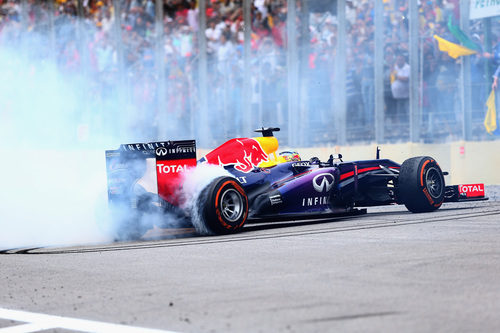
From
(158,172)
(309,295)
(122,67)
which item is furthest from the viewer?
(122,67)

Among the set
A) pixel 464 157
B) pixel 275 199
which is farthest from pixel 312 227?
pixel 464 157

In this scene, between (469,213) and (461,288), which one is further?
(469,213)

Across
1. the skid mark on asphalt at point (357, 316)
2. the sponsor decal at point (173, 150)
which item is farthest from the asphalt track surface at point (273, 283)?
the sponsor decal at point (173, 150)

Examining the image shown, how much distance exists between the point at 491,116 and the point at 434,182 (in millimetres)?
6348

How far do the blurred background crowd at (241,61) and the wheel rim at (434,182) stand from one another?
6207mm

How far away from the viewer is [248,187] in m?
11.6

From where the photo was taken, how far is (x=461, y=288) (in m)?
5.70

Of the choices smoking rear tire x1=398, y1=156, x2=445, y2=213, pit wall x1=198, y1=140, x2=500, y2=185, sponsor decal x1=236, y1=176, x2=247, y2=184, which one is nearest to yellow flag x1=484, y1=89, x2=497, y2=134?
pit wall x1=198, y1=140, x2=500, y2=185

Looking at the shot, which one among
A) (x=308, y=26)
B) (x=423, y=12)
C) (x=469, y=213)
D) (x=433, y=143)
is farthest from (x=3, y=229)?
(x=308, y=26)

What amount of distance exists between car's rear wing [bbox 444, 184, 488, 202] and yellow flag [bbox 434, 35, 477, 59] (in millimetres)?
6206

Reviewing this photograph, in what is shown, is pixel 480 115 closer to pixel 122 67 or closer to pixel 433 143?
pixel 433 143

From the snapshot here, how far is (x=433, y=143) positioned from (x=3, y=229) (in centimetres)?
1051

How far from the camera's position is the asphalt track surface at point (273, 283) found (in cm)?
496

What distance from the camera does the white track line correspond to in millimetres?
4923
